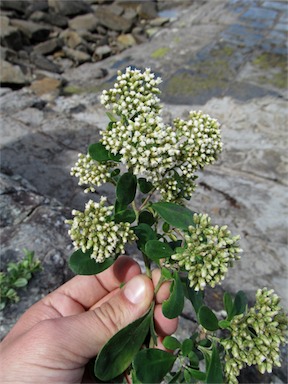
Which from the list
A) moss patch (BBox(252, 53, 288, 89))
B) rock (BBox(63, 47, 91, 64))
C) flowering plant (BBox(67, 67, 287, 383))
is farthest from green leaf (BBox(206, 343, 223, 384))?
rock (BBox(63, 47, 91, 64))

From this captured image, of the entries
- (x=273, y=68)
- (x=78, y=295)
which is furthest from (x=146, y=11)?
(x=78, y=295)

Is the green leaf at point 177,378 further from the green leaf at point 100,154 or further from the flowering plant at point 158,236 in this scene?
the green leaf at point 100,154

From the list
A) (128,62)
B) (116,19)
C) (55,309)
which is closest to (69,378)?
(55,309)

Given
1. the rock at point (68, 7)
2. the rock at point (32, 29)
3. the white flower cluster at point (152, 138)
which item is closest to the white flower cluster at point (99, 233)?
the white flower cluster at point (152, 138)

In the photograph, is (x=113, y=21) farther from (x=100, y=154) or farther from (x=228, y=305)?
(x=228, y=305)

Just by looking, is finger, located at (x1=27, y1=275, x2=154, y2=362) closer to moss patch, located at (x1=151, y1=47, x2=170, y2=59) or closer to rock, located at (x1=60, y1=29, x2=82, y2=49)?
moss patch, located at (x1=151, y1=47, x2=170, y2=59)

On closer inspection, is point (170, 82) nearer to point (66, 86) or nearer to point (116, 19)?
point (66, 86)
